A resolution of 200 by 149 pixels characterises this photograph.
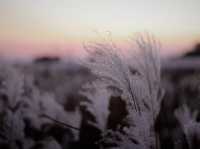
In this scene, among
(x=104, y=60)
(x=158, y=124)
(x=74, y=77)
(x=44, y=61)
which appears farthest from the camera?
(x=44, y=61)

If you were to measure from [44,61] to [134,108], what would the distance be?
0.64m

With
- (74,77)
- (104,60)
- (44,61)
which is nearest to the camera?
(104,60)

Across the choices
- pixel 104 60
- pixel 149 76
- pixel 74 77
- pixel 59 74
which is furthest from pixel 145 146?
pixel 59 74

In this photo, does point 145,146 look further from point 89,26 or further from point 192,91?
point 89,26

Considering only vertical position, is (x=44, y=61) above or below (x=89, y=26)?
below

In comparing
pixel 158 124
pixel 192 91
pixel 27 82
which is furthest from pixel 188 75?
pixel 27 82

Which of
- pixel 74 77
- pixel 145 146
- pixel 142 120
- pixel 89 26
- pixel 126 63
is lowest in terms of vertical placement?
pixel 145 146

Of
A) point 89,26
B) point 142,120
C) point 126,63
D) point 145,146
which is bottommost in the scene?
point 145,146

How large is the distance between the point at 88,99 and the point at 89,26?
1.13 feet

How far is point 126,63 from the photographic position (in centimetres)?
130

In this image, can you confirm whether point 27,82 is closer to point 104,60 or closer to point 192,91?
point 104,60

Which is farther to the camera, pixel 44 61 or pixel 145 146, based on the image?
pixel 44 61

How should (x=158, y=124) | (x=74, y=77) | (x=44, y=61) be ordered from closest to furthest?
(x=158, y=124), (x=74, y=77), (x=44, y=61)

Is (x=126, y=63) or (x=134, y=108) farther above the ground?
A: (x=126, y=63)
